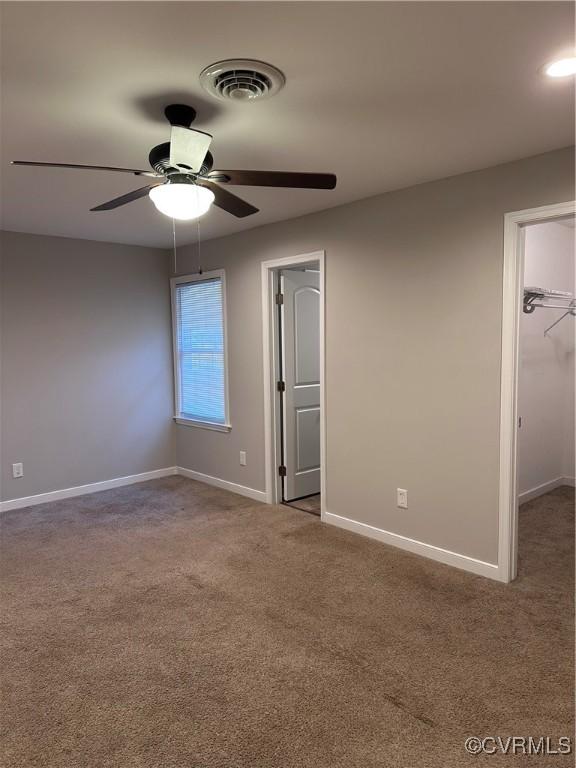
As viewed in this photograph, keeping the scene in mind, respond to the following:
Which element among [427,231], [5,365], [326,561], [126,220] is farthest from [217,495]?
[427,231]

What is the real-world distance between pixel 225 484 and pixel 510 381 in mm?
2998

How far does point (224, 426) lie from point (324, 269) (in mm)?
1897

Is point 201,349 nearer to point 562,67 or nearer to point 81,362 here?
point 81,362

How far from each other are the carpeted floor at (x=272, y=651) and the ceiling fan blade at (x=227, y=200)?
2086mm

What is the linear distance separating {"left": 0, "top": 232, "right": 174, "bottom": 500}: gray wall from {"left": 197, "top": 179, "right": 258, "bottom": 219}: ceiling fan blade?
290 cm

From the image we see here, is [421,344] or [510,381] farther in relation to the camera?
[421,344]

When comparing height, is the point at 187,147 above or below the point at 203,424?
above

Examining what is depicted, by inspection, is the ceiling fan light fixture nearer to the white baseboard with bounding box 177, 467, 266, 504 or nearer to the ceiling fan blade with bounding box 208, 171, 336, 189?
the ceiling fan blade with bounding box 208, 171, 336, 189

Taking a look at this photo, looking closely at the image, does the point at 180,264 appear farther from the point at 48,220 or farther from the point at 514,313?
the point at 514,313

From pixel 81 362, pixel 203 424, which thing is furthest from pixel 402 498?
pixel 81 362

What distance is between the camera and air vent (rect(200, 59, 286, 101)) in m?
1.84

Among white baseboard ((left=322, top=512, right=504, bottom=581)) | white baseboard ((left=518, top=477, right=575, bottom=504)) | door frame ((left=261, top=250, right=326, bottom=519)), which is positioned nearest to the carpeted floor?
white baseboard ((left=322, top=512, right=504, bottom=581))

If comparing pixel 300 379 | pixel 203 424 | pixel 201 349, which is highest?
pixel 201 349

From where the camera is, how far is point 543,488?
4.87 metres
